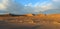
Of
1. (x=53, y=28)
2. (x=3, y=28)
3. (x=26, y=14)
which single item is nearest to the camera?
(x=3, y=28)

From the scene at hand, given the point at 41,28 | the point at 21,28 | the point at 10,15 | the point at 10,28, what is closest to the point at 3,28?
the point at 10,28

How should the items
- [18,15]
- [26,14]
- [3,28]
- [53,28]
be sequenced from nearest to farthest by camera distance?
1. [3,28]
2. [53,28]
3. [18,15]
4. [26,14]

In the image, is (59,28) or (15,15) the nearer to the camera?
(59,28)

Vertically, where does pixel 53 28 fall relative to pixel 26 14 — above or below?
below

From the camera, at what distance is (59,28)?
744 inches

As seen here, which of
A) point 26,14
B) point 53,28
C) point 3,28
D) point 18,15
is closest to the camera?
point 3,28

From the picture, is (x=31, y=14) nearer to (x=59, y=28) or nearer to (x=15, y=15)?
(x=15, y=15)

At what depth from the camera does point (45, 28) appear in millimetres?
18234

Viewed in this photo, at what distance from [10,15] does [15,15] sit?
1.74 m

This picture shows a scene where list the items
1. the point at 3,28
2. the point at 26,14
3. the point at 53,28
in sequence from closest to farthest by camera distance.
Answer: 1. the point at 3,28
2. the point at 53,28
3. the point at 26,14

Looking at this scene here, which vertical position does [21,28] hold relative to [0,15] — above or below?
below

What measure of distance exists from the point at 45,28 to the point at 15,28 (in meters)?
3.58

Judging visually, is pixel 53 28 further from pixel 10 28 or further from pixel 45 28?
Result: pixel 10 28

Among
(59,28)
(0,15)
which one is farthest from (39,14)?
(59,28)
